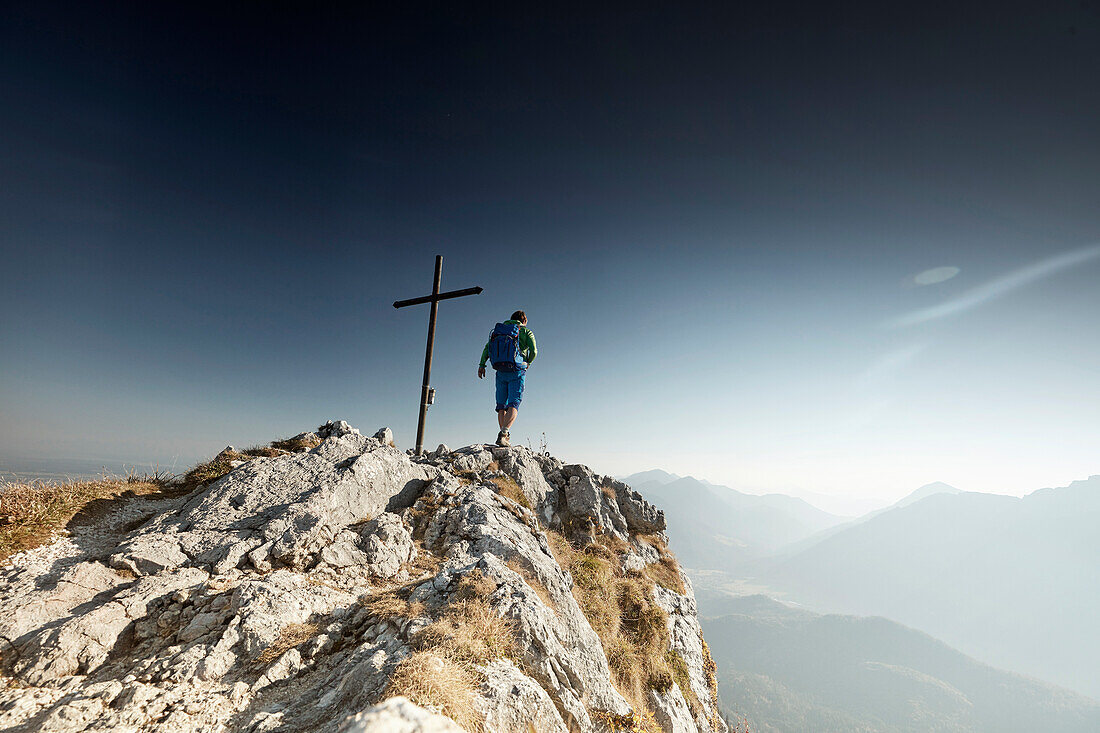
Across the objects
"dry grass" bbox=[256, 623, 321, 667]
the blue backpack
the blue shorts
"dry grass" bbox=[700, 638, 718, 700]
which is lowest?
Answer: "dry grass" bbox=[700, 638, 718, 700]

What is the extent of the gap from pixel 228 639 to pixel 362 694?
2036 mm

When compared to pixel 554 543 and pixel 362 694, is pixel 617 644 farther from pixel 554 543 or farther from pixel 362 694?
pixel 362 694

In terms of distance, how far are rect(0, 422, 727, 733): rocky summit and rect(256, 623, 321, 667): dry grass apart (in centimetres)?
2

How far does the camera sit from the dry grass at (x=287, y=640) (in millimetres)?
4957

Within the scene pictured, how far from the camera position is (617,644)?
9227 mm

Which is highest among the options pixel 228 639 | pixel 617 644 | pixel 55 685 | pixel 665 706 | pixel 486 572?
pixel 486 572

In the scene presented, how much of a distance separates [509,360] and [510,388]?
1069 mm

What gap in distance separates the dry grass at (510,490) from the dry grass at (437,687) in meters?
7.38

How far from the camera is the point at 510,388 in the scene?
584 inches

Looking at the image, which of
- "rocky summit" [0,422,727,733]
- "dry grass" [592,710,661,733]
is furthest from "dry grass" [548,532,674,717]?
"dry grass" [592,710,661,733]

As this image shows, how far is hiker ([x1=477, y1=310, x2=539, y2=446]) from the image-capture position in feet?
47.7

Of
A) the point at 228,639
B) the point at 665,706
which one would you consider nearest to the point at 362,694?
the point at 228,639

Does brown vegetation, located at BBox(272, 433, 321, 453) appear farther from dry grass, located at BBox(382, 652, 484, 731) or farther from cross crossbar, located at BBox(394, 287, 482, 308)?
dry grass, located at BBox(382, 652, 484, 731)

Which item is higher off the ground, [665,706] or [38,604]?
[38,604]
